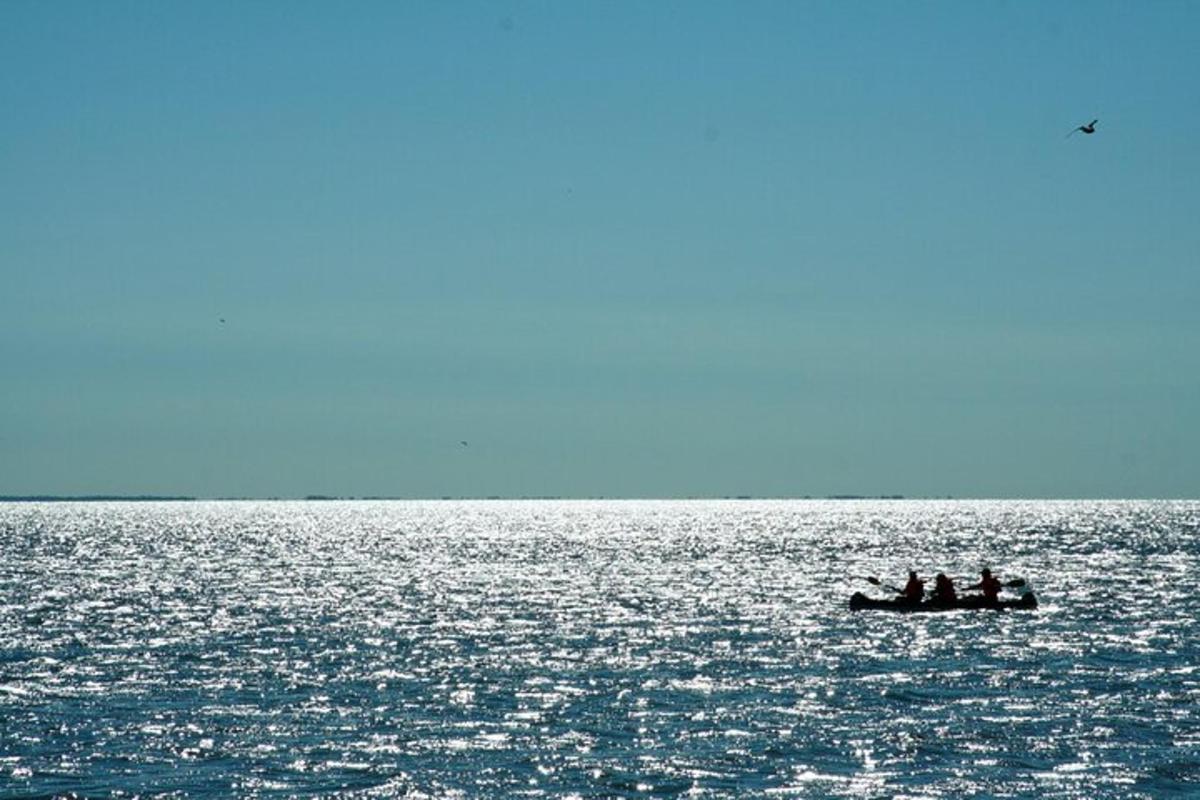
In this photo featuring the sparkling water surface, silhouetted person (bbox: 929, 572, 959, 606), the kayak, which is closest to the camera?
the sparkling water surface

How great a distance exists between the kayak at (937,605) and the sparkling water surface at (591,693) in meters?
0.47

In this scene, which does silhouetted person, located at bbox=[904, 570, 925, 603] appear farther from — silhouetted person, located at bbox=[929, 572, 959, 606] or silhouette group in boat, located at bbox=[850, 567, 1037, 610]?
silhouetted person, located at bbox=[929, 572, 959, 606]

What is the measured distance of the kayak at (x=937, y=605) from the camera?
7125cm

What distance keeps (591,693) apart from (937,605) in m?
30.7

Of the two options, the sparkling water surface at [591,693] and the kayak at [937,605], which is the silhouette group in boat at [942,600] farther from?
the sparkling water surface at [591,693]

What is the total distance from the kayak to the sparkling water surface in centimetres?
47

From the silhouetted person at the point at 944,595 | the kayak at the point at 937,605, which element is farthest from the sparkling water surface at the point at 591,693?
the silhouetted person at the point at 944,595

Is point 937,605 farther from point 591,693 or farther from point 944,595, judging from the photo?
point 591,693

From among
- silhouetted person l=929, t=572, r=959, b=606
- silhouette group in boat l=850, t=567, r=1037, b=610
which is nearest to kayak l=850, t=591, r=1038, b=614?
silhouette group in boat l=850, t=567, r=1037, b=610

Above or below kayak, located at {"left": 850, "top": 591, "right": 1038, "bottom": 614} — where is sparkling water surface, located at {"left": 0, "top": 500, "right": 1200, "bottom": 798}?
below

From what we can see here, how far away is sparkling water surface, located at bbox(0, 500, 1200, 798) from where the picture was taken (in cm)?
3297

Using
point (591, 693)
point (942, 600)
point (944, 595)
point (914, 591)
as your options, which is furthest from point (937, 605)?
point (591, 693)

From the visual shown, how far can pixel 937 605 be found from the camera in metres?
71.1

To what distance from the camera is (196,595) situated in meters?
88.1
